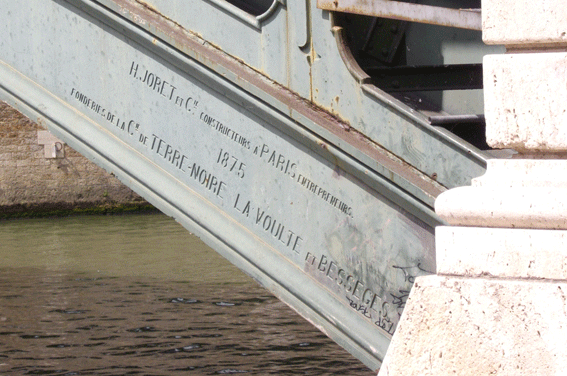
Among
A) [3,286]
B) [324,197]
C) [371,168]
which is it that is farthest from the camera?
[3,286]

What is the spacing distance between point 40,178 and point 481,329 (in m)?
14.8

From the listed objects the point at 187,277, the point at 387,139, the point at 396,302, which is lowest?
the point at 187,277

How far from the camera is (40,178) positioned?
16141mm

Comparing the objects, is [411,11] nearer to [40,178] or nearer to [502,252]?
[502,252]

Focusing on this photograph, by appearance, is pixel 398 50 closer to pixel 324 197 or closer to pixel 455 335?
pixel 324 197

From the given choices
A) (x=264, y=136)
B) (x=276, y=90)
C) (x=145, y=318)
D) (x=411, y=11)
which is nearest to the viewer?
(x=411, y=11)

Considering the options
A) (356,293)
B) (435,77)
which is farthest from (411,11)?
(356,293)

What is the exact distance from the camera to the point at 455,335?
2078mm

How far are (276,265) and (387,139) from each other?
754mm

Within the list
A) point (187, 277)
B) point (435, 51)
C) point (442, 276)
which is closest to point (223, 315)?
point (187, 277)

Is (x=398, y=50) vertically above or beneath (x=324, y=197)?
above

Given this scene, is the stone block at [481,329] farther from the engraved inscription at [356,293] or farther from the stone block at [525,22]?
the engraved inscription at [356,293]

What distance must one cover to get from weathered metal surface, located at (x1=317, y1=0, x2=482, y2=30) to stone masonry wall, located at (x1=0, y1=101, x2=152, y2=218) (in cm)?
1293

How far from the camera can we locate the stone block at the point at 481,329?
6.49 feet
